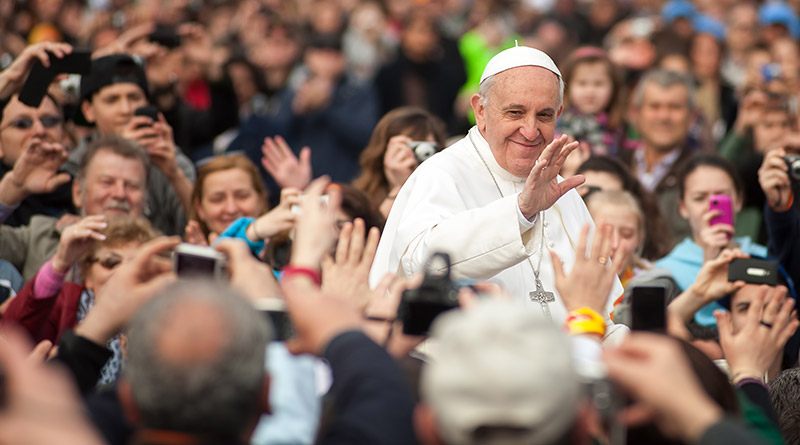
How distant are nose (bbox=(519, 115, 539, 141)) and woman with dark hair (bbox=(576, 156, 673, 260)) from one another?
1887mm

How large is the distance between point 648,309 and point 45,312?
307cm

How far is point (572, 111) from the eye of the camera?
8.33m

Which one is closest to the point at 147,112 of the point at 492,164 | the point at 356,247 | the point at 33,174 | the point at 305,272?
the point at 33,174

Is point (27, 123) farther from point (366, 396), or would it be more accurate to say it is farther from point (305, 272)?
point (366, 396)

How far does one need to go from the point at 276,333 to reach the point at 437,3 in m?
10.1

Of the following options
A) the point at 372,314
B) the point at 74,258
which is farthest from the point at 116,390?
the point at 74,258

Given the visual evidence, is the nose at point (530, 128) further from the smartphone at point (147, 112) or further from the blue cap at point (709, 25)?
the blue cap at point (709, 25)

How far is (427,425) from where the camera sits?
2.70m

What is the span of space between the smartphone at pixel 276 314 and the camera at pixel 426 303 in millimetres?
353

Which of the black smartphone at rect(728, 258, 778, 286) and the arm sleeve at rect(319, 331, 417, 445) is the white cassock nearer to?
the black smartphone at rect(728, 258, 778, 286)

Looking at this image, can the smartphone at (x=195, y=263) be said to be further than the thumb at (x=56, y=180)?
No

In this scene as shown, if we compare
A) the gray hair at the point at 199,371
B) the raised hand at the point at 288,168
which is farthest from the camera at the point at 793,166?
the gray hair at the point at 199,371

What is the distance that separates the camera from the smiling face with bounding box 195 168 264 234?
21.6 ft

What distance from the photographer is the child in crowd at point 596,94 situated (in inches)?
329
